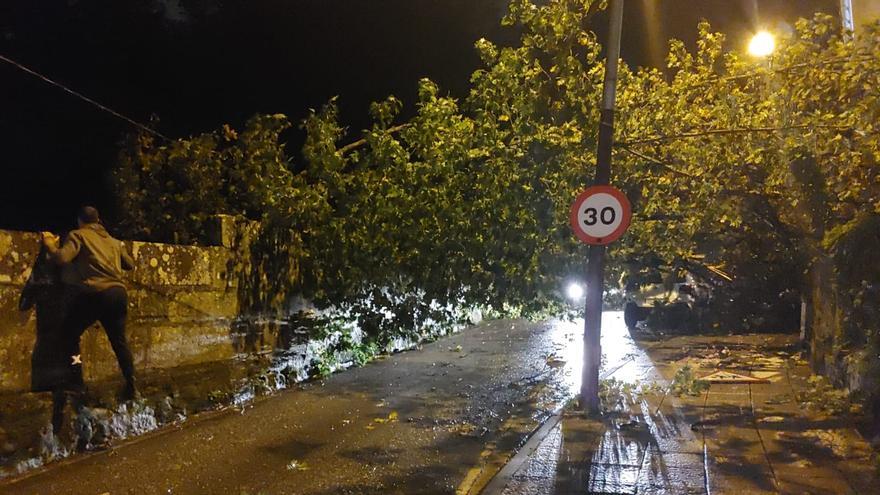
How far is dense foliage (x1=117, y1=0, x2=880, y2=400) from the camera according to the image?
28.9 ft

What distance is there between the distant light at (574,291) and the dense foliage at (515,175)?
1.89ft

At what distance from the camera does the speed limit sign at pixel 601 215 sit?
797cm

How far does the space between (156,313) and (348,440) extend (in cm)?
240

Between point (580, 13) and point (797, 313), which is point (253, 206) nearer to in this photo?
point (580, 13)

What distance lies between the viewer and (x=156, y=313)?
25.3ft

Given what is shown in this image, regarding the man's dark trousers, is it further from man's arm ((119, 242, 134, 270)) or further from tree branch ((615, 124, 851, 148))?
tree branch ((615, 124, 851, 148))

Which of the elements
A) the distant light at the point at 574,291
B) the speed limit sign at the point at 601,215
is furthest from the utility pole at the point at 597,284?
the distant light at the point at 574,291

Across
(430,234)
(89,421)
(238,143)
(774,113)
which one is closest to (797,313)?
(774,113)

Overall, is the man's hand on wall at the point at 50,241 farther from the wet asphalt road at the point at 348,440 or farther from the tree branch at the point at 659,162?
the tree branch at the point at 659,162

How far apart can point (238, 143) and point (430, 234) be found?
2.89m

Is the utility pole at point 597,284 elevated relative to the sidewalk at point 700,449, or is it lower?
elevated

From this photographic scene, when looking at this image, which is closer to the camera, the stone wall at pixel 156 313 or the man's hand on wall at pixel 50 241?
the stone wall at pixel 156 313

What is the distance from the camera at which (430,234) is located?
10.3 meters

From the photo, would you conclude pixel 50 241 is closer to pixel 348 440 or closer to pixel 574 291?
pixel 348 440
